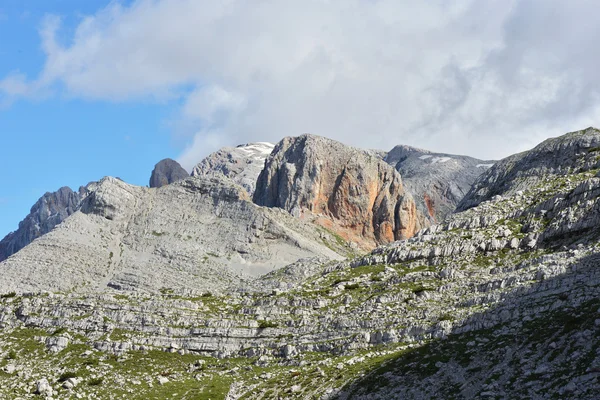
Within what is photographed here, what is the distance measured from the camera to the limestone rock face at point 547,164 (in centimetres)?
15362

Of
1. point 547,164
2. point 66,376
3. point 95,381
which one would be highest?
point 547,164

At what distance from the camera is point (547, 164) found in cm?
16488

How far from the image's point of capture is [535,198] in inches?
5315

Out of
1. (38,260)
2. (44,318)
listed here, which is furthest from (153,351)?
(38,260)

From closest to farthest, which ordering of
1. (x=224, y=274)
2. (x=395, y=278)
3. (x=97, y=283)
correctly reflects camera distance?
(x=395, y=278) → (x=97, y=283) → (x=224, y=274)

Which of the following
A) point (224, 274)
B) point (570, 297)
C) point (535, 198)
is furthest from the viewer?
point (224, 274)

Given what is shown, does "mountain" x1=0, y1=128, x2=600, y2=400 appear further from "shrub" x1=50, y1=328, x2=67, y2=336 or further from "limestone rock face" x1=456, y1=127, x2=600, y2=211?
"limestone rock face" x1=456, y1=127, x2=600, y2=211

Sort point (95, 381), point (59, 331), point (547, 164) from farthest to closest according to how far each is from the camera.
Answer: point (547, 164) < point (59, 331) < point (95, 381)

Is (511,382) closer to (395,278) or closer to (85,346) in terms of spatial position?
(395,278)

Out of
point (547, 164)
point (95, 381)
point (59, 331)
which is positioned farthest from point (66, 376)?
point (547, 164)

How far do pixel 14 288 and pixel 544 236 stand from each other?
408ft

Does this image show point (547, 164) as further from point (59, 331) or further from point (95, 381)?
point (95, 381)

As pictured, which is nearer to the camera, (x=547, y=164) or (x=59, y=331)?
(x=59, y=331)

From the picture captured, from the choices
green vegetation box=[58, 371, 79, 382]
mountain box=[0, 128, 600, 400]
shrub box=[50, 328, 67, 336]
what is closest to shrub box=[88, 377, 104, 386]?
mountain box=[0, 128, 600, 400]
